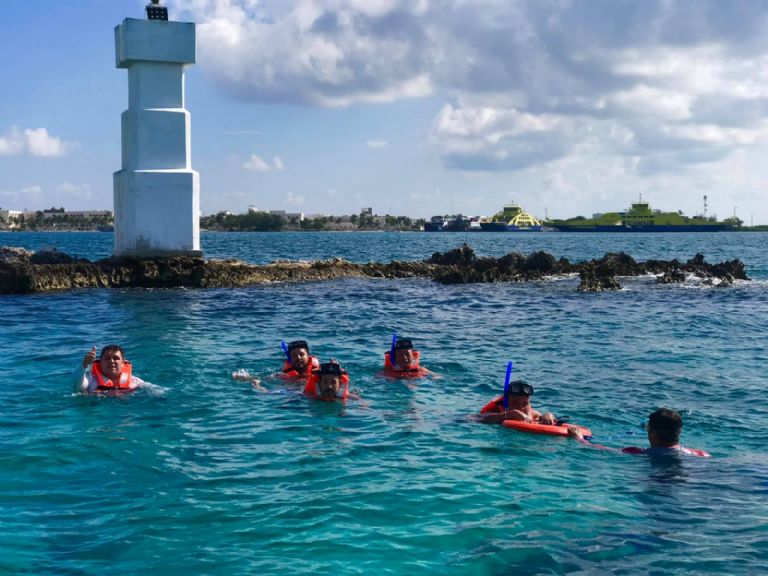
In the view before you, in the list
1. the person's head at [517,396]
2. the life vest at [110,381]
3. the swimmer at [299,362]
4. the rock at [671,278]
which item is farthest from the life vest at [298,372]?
the rock at [671,278]

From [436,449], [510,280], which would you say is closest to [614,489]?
[436,449]

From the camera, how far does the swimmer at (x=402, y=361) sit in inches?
560

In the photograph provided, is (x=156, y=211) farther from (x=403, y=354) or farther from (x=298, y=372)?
(x=403, y=354)

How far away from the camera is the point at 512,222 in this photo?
18512 cm

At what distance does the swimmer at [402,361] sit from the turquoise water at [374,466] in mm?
612

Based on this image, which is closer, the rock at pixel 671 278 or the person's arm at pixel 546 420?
the person's arm at pixel 546 420

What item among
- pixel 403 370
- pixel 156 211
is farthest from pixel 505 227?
pixel 403 370

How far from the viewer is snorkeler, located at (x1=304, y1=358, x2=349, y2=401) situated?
477 inches

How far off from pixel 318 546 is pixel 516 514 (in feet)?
6.57

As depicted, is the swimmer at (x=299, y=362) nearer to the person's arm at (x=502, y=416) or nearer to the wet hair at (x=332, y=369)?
the wet hair at (x=332, y=369)

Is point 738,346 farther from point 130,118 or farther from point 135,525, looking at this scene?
point 130,118

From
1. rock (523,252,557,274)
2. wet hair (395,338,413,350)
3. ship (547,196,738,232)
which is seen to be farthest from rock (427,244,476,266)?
ship (547,196,738,232)

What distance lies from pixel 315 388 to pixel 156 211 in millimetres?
18786

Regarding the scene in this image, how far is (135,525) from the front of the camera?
7410mm
